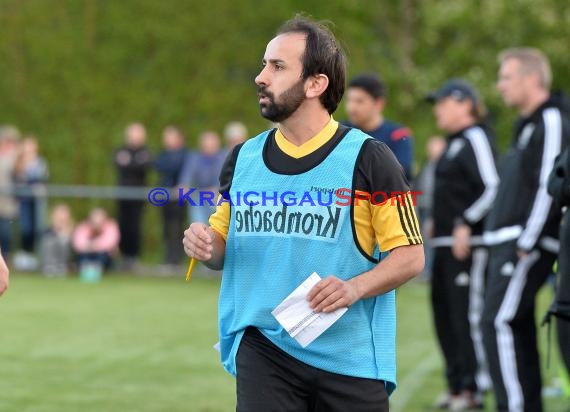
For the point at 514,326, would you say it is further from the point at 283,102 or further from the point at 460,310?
the point at 283,102

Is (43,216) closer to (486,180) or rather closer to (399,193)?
(486,180)

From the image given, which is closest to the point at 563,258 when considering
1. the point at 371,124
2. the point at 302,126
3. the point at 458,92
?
the point at 302,126

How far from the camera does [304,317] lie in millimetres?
4578

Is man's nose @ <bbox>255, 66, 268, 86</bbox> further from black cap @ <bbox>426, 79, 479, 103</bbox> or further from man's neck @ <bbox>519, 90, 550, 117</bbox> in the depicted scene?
black cap @ <bbox>426, 79, 479, 103</bbox>

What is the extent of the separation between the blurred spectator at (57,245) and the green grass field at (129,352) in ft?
5.15

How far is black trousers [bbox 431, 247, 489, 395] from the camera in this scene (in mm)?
9203

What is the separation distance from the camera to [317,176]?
469 centimetres

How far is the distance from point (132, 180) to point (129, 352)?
8984mm

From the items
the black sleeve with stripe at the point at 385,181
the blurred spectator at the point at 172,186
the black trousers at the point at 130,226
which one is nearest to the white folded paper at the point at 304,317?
the black sleeve with stripe at the point at 385,181

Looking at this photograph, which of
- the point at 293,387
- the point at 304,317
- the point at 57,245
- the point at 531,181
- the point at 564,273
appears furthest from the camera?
the point at 57,245

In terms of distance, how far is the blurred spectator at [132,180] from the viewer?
20.0 metres

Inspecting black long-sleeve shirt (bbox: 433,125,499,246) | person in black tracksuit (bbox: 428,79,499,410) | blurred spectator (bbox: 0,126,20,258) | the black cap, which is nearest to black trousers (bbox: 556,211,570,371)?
person in black tracksuit (bbox: 428,79,499,410)

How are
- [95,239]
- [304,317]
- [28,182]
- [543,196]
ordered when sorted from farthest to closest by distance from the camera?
[28,182] → [95,239] → [543,196] → [304,317]

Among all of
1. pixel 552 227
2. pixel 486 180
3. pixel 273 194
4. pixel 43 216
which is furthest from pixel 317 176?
pixel 43 216
